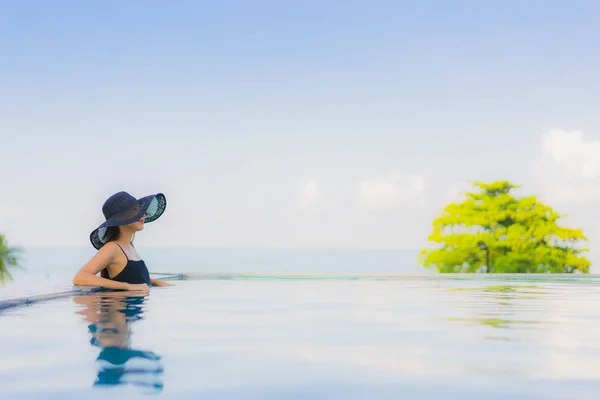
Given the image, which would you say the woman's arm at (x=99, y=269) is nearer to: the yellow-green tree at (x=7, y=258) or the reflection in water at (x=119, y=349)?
the reflection in water at (x=119, y=349)

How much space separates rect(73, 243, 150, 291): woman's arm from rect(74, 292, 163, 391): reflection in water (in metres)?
0.18

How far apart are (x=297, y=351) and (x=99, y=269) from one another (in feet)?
11.6

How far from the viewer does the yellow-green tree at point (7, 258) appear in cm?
1503

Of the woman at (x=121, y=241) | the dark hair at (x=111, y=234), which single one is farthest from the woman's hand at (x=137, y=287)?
the dark hair at (x=111, y=234)

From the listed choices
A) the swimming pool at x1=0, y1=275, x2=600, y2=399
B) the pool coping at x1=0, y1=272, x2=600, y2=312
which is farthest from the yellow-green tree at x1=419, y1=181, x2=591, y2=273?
the swimming pool at x1=0, y1=275, x2=600, y2=399

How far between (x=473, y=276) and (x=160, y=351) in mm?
13350

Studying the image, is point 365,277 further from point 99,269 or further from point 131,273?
point 99,269

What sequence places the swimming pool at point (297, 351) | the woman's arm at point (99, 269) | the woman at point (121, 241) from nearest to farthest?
1. the swimming pool at point (297, 351)
2. the woman's arm at point (99, 269)
3. the woman at point (121, 241)

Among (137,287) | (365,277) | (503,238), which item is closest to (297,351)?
(137,287)

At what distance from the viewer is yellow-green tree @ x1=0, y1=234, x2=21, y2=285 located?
15.0 meters

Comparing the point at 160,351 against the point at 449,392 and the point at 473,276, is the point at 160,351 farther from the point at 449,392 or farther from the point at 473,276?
the point at 473,276

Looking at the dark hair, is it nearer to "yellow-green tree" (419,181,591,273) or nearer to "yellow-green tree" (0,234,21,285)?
"yellow-green tree" (0,234,21,285)

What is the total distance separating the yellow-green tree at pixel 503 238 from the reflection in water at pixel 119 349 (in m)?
22.5

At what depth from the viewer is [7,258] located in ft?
49.8
